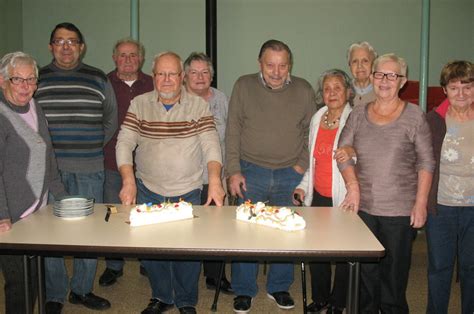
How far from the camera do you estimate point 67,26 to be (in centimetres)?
326

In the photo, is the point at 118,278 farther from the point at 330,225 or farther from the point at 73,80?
the point at 330,225

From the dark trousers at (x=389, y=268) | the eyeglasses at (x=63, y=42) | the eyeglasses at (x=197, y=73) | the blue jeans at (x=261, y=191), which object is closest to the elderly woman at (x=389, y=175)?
the dark trousers at (x=389, y=268)

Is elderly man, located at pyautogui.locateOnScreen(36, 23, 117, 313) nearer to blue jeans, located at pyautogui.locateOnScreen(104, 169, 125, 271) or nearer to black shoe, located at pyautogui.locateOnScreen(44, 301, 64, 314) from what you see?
black shoe, located at pyautogui.locateOnScreen(44, 301, 64, 314)

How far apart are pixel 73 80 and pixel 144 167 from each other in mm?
805

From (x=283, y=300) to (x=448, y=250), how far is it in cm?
120

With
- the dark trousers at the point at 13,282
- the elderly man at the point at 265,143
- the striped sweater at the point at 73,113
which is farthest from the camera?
the elderly man at the point at 265,143

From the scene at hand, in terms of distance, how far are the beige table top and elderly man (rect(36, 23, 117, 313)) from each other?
0.71 meters

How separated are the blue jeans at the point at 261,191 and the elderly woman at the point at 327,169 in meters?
0.11

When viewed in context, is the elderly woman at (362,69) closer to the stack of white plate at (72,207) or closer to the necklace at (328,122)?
the necklace at (328,122)

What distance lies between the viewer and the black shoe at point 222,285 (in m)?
3.76

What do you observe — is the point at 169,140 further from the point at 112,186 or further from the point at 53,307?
the point at 53,307

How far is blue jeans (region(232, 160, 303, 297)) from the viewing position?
10.9 ft

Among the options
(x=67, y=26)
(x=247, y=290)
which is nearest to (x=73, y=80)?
(x=67, y=26)

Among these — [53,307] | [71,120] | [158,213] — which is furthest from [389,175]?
[53,307]
